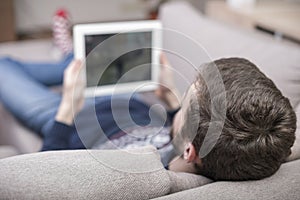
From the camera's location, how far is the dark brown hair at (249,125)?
0.73m

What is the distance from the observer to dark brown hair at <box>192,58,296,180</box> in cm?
73

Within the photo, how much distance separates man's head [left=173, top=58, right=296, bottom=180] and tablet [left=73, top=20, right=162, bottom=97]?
0.27 metres

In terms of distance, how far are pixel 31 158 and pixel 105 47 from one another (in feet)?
1.50

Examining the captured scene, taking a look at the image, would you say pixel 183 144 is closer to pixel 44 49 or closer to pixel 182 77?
pixel 182 77

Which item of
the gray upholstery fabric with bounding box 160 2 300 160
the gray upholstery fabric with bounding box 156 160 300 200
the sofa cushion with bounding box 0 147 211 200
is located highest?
the gray upholstery fabric with bounding box 160 2 300 160

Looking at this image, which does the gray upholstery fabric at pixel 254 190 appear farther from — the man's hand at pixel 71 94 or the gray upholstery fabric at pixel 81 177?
the man's hand at pixel 71 94

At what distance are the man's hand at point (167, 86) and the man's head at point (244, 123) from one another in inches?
8.5

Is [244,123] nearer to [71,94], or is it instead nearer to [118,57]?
[118,57]

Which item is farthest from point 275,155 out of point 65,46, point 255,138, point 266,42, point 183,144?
point 65,46

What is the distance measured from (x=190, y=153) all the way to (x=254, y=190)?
0.15 m

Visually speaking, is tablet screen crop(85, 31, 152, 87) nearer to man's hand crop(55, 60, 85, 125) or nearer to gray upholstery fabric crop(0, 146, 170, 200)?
man's hand crop(55, 60, 85, 125)

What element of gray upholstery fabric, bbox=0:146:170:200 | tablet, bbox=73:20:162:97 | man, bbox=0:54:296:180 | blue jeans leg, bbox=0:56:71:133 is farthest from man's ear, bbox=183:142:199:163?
blue jeans leg, bbox=0:56:71:133

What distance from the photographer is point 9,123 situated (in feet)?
5.06

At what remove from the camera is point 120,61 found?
112 centimetres
